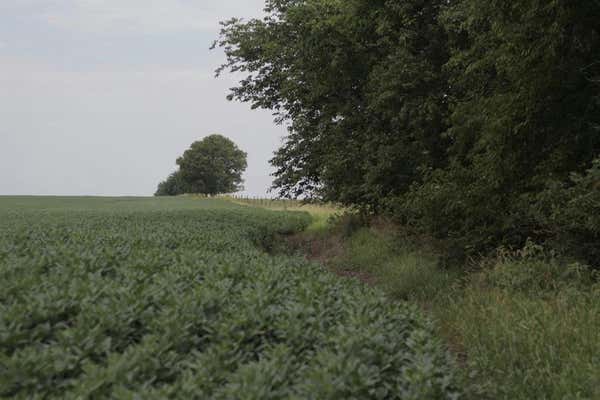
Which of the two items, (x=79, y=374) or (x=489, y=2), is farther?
(x=489, y=2)

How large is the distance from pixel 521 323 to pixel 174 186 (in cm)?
10250

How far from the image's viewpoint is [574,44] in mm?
9055

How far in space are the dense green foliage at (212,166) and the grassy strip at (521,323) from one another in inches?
3269

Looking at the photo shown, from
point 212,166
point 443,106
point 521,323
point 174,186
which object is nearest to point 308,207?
point 443,106

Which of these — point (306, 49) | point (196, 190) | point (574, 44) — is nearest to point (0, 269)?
point (574, 44)

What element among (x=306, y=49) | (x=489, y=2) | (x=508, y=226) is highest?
(x=306, y=49)

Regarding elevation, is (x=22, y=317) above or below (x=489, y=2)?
Result: below

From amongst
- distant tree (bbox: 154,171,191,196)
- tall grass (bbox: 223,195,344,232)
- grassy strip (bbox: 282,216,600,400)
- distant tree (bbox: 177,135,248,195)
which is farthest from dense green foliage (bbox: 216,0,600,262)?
distant tree (bbox: 154,171,191,196)

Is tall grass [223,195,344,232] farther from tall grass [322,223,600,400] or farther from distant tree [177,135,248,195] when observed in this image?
distant tree [177,135,248,195]

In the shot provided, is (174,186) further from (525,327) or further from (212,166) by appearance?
(525,327)

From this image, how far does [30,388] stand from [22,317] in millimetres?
→ 1066

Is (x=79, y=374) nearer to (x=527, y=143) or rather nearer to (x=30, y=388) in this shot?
(x=30, y=388)

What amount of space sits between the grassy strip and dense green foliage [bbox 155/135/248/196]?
83029mm

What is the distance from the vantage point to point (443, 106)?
1422 centimetres
